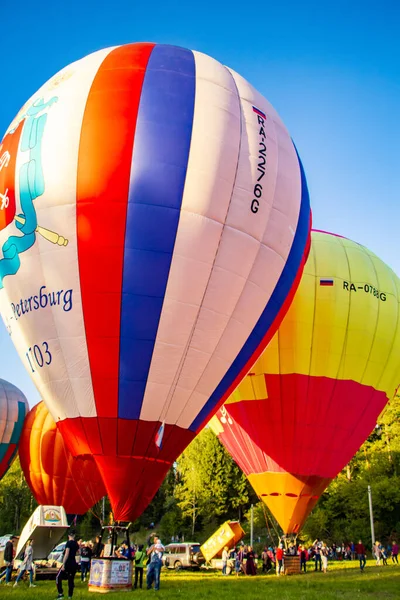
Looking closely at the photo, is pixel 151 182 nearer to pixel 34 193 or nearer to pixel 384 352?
pixel 34 193

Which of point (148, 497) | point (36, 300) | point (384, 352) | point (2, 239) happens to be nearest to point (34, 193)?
point (2, 239)

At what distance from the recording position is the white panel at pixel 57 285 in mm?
9695

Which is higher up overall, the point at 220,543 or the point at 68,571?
the point at 68,571

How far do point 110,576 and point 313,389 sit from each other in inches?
297

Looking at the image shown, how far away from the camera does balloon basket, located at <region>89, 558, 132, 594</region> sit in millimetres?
9227

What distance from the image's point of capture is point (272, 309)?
11.3m

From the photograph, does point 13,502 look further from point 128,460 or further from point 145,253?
point 145,253

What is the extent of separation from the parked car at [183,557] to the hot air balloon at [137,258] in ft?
35.4

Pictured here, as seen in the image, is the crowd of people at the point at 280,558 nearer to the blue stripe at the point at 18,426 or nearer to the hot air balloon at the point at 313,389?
the hot air balloon at the point at 313,389

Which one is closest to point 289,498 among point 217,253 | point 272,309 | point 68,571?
point 272,309

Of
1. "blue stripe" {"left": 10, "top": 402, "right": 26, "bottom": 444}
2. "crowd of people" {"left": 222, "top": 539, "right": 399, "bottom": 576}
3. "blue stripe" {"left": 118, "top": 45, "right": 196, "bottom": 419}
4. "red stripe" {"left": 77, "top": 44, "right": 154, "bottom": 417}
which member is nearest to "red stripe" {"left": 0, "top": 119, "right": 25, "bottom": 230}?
"red stripe" {"left": 77, "top": 44, "right": 154, "bottom": 417}

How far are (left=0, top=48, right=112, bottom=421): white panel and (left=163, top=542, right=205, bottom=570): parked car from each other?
Result: 37.6 feet

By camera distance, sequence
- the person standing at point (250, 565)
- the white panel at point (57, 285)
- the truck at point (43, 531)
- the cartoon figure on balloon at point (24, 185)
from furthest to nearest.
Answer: the person standing at point (250, 565) → the truck at point (43, 531) → the cartoon figure on balloon at point (24, 185) → the white panel at point (57, 285)

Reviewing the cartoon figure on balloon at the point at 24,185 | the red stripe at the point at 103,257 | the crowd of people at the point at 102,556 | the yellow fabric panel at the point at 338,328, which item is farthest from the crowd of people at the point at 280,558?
the cartoon figure on balloon at the point at 24,185
